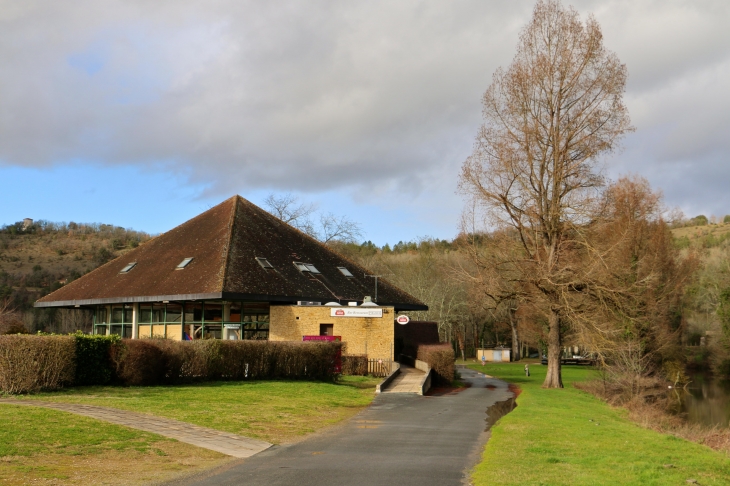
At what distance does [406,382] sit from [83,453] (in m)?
18.3

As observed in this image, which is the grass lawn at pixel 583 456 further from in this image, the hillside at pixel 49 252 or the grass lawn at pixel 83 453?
the hillside at pixel 49 252

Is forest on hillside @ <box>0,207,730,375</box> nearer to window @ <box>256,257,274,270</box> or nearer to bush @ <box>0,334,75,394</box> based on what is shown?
window @ <box>256,257,274,270</box>

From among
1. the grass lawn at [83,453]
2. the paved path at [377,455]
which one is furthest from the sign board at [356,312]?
the grass lawn at [83,453]

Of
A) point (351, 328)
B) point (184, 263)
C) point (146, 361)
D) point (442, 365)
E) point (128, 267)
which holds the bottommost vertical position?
point (442, 365)

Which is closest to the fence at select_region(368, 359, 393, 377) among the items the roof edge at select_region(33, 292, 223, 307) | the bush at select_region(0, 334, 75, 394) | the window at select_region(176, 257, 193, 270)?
the roof edge at select_region(33, 292, 223, 307)

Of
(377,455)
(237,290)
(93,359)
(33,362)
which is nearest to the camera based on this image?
(377,455)

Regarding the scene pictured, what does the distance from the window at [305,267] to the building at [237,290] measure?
81mm

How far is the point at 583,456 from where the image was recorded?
12.1 meters

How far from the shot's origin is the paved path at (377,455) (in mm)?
9500

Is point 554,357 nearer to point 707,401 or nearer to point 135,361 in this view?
point 707,401

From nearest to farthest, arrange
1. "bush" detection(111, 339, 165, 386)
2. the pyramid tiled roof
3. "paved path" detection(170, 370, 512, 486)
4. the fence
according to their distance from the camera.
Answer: "paved path" detection(170, 370, 512, 486) < "bush" detection(111, 339, 165, 386) < the fence < the pyramid tiled roof

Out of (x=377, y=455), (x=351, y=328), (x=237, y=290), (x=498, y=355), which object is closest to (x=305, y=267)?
(x=351, y=328)

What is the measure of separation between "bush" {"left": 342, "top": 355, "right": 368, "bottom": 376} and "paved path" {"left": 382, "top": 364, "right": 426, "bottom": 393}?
5.13 ft

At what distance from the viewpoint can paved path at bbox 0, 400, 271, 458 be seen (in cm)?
1195
